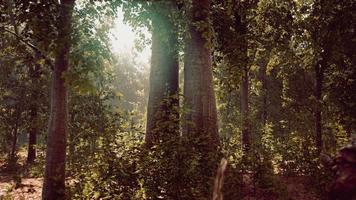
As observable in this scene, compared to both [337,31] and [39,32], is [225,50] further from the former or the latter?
[39,32]

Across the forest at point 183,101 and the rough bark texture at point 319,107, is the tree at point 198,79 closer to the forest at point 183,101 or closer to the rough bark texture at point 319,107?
the forest at point 183,101

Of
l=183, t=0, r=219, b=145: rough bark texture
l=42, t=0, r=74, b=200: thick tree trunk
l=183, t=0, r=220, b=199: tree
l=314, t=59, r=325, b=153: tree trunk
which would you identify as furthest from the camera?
l=314, t=59, r=325, b=153: tree trunk

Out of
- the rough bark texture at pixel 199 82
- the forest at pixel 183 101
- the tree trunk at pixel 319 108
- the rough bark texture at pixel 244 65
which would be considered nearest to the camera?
the forest at pixel 183 101

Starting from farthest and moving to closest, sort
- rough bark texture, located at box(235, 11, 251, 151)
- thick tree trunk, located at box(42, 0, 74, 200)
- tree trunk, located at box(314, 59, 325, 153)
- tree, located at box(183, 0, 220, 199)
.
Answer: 1. tree trunk, located at box(314, 59, 325, 153)
2. rough bark texture, located at box(235, 11, 251, 151)
3. tree, located at box(183, 0, 220, 199)
4. thick tree trunk, located at box(42, 0, 74, 200)

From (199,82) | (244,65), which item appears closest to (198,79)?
(199,82)

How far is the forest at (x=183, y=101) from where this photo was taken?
7824 mm

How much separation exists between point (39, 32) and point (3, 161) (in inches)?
773

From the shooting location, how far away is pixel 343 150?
9258 millimetres

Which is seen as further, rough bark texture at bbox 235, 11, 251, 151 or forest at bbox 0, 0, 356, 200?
rough bark texture at bbox 235, 11, 251, 151

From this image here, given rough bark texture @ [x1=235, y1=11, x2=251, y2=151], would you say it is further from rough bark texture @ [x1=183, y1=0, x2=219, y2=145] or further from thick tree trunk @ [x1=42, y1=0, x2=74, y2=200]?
thick tree trunk @ [x1=42, y1=0, x2=74, y2=200]

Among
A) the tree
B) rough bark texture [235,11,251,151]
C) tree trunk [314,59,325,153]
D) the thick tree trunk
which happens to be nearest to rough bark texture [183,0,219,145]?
the tree

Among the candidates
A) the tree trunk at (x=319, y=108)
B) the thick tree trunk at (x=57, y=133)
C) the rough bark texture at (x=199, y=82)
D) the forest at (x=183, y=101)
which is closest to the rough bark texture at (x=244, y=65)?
the forest at (x=183, y=101)

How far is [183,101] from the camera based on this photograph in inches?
360

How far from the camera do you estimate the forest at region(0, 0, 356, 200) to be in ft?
25.7
